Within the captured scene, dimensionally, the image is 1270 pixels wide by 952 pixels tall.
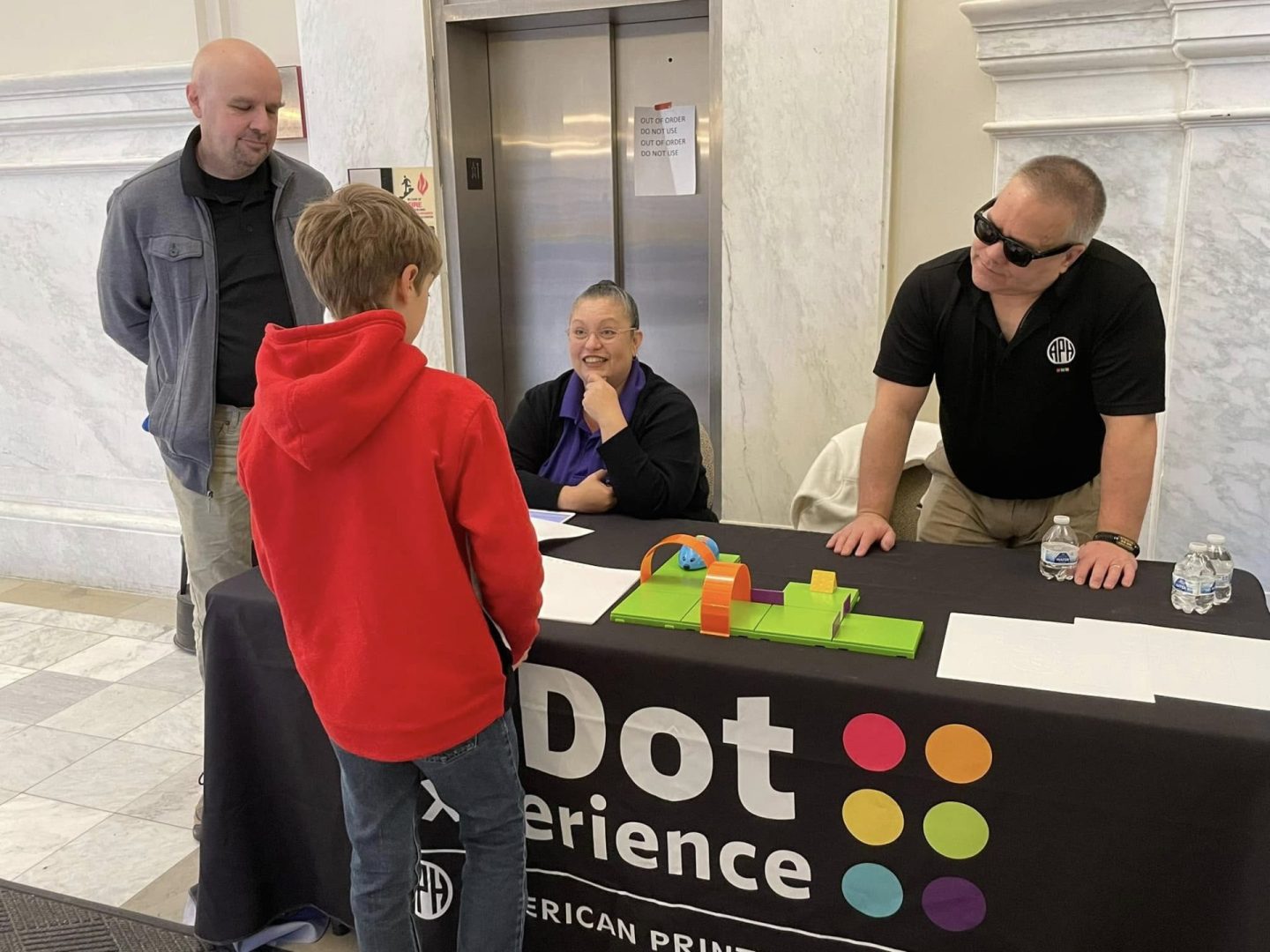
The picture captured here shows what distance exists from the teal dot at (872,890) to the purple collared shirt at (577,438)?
3.94 ft

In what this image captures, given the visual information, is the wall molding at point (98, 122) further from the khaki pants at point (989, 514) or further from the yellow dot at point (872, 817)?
the yellow dot at point (872, 817)

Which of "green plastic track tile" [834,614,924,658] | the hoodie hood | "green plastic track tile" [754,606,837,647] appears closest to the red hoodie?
the hoodie hood

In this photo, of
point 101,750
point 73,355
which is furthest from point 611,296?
point 73,355

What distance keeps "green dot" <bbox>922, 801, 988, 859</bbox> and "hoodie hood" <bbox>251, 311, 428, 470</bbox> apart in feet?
3.16

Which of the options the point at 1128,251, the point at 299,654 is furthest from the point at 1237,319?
the point at 299,654

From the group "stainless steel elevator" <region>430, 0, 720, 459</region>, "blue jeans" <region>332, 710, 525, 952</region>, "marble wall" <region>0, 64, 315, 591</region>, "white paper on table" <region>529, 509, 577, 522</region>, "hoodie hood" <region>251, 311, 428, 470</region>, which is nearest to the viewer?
"hoodie hood" <region>251, 311, 428, 470</region>

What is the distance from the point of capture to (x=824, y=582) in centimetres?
181

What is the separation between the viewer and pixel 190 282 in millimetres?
2518

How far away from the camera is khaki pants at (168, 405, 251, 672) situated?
259cm

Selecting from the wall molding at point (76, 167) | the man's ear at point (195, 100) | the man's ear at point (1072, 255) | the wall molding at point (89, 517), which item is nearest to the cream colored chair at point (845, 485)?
the man's ear at point (1072, 255)

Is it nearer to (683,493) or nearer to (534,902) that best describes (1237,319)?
(683,493)

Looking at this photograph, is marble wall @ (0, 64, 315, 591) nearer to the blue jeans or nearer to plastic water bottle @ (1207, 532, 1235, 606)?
the blue jeans

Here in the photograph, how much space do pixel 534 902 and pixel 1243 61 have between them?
101 inches

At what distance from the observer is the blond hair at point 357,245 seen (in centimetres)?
145
